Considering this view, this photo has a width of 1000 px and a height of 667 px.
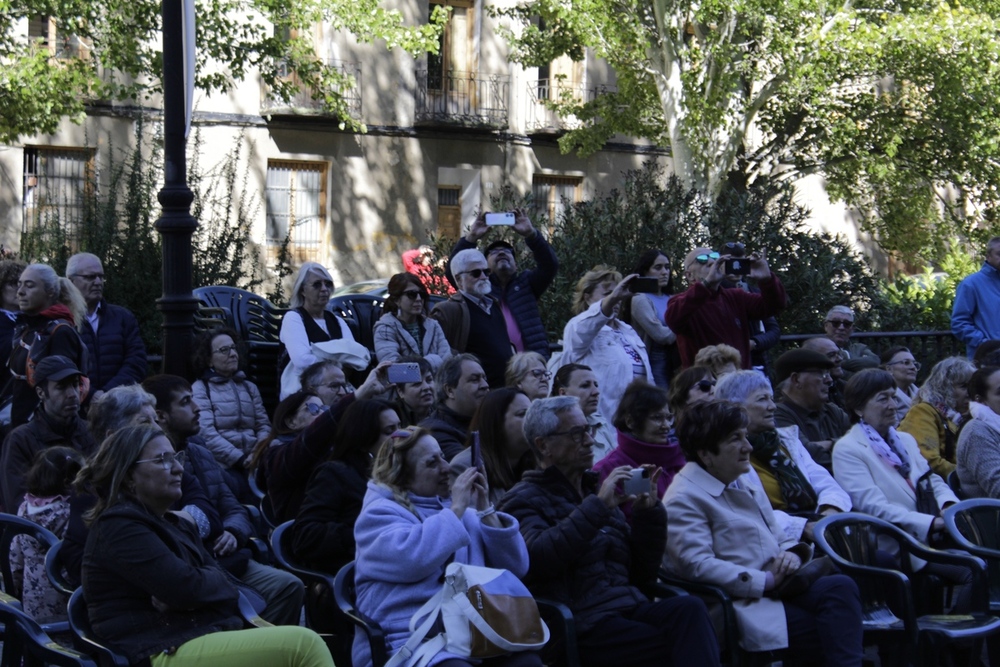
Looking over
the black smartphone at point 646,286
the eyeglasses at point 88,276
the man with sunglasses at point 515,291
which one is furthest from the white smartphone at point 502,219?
the eyeglasses at point 88,276

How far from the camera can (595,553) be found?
575 centimetres

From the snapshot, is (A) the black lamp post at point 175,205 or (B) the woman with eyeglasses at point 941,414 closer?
(A) the black lamp post at point 175,205

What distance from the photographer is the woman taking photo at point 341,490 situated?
232 inches

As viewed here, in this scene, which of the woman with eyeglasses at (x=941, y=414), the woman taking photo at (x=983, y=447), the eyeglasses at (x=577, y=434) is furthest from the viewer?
the woman with eyeglasses at (x=941, y=414)

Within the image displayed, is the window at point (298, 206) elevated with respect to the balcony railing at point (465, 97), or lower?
lower

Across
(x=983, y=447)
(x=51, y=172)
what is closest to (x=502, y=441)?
(x=983, y=447)

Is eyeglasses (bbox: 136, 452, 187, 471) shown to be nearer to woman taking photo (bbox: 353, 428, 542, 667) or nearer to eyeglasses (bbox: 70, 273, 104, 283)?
woman taking photo (bbox: 353, 428, 542, 667)

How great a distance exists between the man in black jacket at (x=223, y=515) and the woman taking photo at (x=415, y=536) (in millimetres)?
840

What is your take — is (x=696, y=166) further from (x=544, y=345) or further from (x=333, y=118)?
(x=544, y=345)

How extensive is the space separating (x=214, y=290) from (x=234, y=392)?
294cm

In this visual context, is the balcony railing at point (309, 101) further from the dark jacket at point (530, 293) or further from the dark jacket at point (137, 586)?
the dark jacket at point (137, 586)

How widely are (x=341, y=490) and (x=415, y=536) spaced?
2.73ft

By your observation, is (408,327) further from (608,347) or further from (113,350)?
(113,350)

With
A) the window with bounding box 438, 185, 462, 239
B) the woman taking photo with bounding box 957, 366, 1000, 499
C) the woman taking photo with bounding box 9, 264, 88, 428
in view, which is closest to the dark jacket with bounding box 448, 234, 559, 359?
the woman taking photo with bounding box 9, 264, 88, 428
